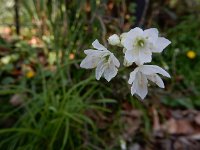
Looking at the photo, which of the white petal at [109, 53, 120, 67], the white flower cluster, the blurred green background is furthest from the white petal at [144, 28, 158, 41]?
the blurred green background

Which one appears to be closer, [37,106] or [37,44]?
[37,106]

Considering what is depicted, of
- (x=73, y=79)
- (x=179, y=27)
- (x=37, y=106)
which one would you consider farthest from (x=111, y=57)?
(x=179, y=27)

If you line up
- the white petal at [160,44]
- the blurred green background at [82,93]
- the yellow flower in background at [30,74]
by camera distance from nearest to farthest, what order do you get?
1. the white petal at [160,44]
2. the blurred green background at [82,93]
3. the yellow flower in background at [30,74]

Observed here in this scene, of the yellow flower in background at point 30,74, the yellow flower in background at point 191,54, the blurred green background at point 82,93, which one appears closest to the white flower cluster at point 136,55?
the blurred green background at point 82,93

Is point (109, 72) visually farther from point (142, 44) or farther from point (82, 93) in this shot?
point (82, 93)

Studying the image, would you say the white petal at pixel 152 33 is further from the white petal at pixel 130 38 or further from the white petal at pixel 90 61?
the white petal at pixel 90 61

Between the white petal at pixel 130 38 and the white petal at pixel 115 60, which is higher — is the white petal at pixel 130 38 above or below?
above

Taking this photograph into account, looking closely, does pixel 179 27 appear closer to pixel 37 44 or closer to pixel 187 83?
pixel 187 83
